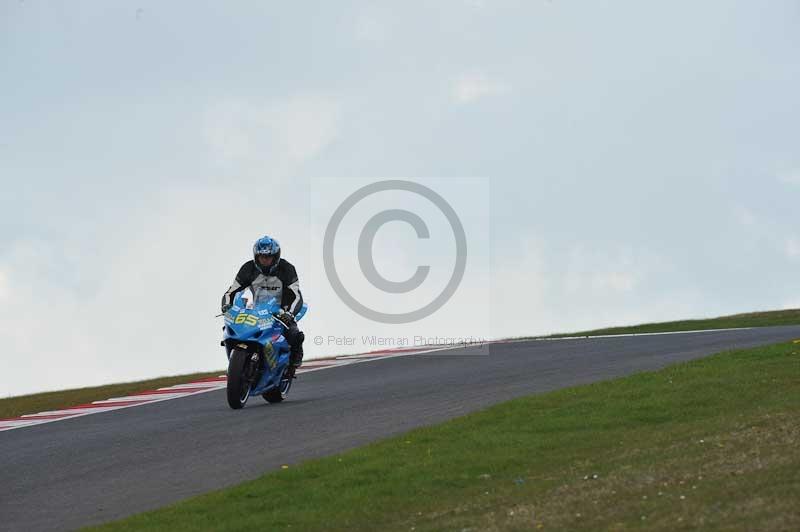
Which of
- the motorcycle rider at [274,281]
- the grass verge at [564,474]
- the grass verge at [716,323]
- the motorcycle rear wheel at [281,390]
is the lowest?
the grass verge at [564,474]

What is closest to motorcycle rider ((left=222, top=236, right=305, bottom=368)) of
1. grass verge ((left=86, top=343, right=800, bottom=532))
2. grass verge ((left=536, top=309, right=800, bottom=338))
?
grass verge ((left=86, top=343, right=800, bottom=532))

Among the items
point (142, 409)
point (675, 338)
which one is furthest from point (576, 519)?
point (675, 338)

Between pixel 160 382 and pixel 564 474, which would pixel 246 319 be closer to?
pixel 564 474

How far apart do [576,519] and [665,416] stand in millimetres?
4759

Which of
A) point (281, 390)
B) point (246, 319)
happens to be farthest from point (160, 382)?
point (246, 319)

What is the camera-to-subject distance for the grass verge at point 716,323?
28219 mm

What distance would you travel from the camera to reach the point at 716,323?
29422 mm

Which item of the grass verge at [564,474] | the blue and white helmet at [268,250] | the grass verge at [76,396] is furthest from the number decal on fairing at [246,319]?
the grass verge at [76,396]

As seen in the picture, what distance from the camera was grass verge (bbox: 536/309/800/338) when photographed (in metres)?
28.2

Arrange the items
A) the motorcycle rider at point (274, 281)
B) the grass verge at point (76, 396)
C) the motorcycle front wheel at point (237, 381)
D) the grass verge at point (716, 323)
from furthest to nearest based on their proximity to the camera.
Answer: the grass verge at point (716, 323)
the grass verge at point (76, 396)
the motorcycle rider at point (274, 281)
the motorcycle front wheel at point (237, 381)

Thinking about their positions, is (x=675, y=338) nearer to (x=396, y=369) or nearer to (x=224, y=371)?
(x=396, y=369)

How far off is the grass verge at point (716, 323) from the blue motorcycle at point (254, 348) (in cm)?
1247

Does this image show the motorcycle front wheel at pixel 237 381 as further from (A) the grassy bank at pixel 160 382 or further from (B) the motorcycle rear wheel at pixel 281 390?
(A) the grassy bank at pixel 160 382

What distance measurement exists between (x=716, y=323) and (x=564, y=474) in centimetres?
1980
